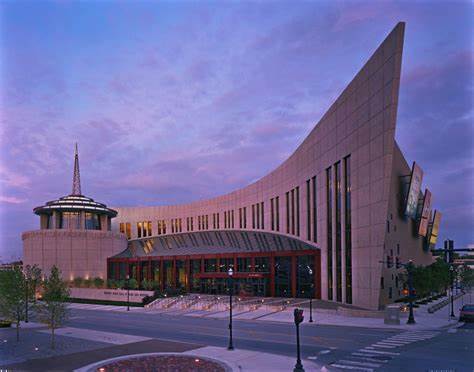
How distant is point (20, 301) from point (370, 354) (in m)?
29.0

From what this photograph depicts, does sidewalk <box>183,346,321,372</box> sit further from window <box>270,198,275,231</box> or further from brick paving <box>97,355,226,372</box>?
window <box>270,198,275,231</box>

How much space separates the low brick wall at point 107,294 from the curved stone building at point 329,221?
14.2m

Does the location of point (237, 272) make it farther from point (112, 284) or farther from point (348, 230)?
point (348, 230)

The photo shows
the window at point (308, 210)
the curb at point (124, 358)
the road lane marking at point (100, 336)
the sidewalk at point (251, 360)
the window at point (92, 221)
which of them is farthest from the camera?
the window at point (92, 221)

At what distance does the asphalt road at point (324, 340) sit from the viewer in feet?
81.3

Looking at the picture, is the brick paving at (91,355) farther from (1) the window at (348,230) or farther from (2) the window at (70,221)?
(2) the window at (70,221)

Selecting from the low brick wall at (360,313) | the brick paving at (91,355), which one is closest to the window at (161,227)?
the low brick wall at (360,313)

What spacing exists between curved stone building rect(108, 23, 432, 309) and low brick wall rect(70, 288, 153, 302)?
14182 mm

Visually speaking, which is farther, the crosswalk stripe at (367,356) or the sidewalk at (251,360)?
the crosswalk stripe at (367,356)

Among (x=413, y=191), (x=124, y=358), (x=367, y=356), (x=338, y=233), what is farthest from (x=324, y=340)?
(x=413, y=191)

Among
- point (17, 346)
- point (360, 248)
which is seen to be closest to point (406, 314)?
point (360, 248)

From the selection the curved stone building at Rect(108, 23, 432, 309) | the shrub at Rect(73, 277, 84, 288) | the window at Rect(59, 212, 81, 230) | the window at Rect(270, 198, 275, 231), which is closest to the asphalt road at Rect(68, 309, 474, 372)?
the curved stone building at Rect(108, 23, 432, 309)

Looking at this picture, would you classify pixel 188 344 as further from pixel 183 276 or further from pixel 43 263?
pixel 43 263

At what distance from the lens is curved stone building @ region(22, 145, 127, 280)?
95.8 m
